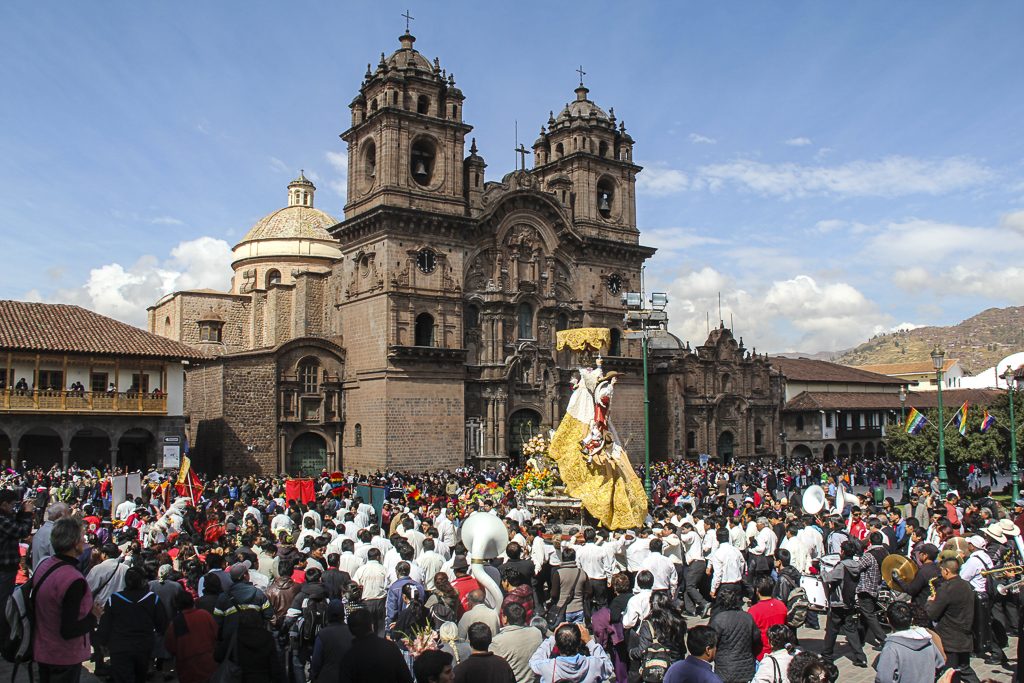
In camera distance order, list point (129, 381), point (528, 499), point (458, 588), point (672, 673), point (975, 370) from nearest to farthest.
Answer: point (672, 673) < point (458, 588) < point (528, 499) < point (129, 381) < point (975, 370)

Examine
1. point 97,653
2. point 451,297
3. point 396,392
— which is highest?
point 451,297

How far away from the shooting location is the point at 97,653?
9883 mm

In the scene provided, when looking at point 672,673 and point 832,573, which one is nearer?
point 672,673

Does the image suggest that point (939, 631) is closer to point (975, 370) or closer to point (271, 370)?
point (271, 370)

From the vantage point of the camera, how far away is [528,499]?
1797 cm

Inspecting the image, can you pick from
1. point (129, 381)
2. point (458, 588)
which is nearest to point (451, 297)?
point (129, 381)

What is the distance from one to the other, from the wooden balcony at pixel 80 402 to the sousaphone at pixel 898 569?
2790cm

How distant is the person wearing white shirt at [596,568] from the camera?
1077cm

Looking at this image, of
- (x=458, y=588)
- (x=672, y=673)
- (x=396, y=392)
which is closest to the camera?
(x=672, y=673)

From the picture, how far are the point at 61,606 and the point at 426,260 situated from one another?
28374mm

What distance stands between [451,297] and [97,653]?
25.6 metres

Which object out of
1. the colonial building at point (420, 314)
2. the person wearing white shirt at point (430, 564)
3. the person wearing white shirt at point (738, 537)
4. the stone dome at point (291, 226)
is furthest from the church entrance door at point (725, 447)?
the person wearing white shirt at point (430, 564)

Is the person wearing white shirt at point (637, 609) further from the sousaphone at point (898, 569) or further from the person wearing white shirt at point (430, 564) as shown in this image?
the sousaphone at point (898, 569)

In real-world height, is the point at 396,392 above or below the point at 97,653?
above
